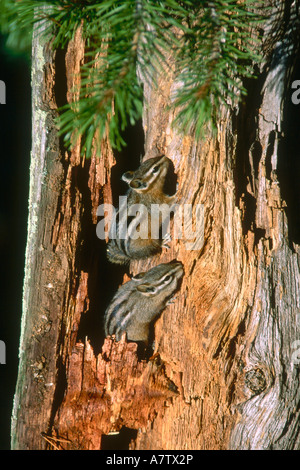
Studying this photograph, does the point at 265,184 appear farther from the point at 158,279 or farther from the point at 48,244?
the point at 48,244

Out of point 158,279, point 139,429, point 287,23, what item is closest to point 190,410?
point 139,429

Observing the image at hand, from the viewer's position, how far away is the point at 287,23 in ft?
4.85

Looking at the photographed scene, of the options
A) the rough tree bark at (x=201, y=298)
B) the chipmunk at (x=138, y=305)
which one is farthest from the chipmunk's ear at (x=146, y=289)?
the rough tree bark at (x=201, y=298)

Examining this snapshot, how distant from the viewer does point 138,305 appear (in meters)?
2.26

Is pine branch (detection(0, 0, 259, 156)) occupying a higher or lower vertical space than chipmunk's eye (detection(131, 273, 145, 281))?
higher

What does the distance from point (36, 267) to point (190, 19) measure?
3.68ft

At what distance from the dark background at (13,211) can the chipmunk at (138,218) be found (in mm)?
556

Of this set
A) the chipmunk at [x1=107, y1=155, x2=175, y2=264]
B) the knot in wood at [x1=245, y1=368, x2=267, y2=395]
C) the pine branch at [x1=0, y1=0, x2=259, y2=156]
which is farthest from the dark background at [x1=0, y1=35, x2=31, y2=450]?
the knot in wood at [x1=245, y1=368, x2=267, y2=395]

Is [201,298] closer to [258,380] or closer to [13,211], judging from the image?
[258,380]

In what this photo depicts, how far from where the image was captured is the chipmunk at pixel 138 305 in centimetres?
204

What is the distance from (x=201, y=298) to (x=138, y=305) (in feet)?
2.17

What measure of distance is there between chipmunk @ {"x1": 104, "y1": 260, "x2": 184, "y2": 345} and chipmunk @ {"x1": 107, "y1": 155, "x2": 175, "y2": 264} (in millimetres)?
158

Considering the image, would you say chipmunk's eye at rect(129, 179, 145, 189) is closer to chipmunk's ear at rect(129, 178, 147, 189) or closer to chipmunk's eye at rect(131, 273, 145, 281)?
chipmunk's ear at rect(129, 178, 147, 189)

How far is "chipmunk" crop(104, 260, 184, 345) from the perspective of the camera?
204 centimetres
